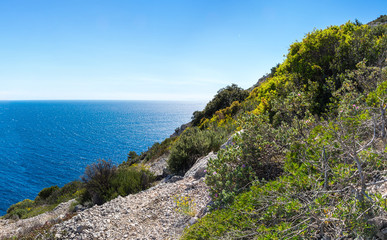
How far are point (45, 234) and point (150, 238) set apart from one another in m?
2.92

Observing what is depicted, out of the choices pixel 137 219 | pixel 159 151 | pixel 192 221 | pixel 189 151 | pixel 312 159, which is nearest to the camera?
pixel 312 159

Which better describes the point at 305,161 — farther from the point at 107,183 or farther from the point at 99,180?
the point at 99,180

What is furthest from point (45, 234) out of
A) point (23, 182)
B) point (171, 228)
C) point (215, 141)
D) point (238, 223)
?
point (23, 182)

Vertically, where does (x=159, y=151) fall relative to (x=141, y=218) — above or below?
below

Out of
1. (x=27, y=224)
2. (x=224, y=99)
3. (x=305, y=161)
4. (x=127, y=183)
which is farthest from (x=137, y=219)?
(x=224, y=99)

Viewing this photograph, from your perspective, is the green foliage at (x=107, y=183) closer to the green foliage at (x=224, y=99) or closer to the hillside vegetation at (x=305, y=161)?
the hillside vegetation at (x=305, y=161)

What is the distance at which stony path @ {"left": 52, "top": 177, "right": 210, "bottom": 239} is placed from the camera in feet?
15.3

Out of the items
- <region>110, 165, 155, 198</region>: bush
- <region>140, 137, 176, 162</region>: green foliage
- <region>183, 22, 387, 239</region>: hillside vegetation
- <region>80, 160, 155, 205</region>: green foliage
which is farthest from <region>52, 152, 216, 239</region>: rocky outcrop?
<region>140, 137, 176, 162</region>: green foliage

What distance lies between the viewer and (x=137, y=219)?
5293mm

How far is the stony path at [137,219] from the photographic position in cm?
468

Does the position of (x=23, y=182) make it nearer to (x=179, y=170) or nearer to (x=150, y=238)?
(x=179, y=170)

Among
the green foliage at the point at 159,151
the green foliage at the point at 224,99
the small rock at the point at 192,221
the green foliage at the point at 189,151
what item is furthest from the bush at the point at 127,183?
the green foliage at the point at 224,99

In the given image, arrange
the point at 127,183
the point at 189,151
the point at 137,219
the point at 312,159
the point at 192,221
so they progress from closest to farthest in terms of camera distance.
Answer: the point at 312,159 < the point at 192,221 < the point at 137,219 < the point at 127,183 < the point at 189,151

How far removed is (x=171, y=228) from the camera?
15.2 ft
